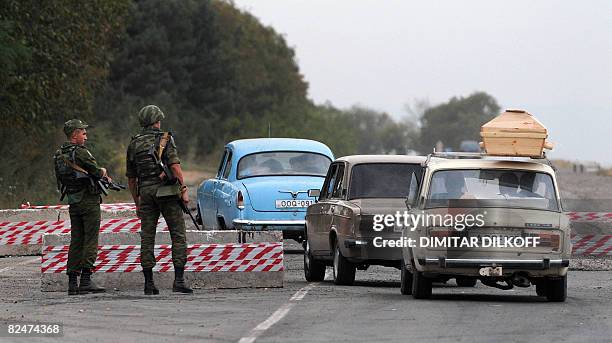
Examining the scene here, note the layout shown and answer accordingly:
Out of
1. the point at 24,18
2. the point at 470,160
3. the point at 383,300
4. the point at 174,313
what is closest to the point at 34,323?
the point at 174,313

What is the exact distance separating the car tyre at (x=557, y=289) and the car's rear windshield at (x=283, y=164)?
8521mm

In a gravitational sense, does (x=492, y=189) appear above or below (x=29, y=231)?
above

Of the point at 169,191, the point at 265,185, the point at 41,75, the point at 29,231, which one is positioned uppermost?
the point at 41,75

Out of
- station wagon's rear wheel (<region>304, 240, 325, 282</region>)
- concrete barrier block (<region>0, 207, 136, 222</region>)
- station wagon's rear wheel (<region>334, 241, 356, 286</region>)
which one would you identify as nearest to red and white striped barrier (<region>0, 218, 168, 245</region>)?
concrete barrier block (<region>0, 207, 136, 222</region>)

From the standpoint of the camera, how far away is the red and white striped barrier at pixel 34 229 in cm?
2448

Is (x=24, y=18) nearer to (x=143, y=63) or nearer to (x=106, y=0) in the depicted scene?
(x=106, y=0)

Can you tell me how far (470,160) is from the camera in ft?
54.9

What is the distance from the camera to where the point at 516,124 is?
17141 mm

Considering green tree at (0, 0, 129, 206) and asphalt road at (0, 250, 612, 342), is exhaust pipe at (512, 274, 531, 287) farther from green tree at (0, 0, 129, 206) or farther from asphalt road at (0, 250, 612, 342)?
green tree at (0, 0, 129, 206)

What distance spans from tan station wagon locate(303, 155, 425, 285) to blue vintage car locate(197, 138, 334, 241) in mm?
3046

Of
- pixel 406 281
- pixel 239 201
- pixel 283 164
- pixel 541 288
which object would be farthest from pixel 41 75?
pixel 541 288

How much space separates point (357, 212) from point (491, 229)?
251 cm

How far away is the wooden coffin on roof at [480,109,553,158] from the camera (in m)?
17.0

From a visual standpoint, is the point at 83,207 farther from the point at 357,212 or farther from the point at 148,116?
the point at 357,212
